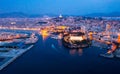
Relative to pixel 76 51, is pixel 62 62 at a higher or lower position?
lower

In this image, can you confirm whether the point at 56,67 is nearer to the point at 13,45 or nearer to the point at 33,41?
the point at 13,45

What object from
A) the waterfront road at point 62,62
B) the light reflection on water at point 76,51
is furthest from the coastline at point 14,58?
the light reflection on water at point 76,51

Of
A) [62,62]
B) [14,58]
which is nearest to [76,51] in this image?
[62,62]

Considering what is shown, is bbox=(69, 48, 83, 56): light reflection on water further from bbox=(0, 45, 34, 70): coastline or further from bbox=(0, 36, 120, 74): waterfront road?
bbox=(0, 45, 34, 70): coastline


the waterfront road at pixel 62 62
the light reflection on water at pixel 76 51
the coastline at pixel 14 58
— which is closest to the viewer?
the waterfront road at pixel 62 62

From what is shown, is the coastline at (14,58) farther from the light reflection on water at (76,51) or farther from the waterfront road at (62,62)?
the light reflection on water at (76,51)

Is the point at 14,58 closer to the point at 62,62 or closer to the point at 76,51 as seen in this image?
the point at 62,62

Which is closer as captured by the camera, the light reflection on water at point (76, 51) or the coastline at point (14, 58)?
the coastline at point (14, 58)

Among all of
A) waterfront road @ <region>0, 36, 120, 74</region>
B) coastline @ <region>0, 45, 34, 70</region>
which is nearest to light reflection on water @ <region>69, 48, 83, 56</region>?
waterfront road @ <region>0, 36, 120, 74</region>

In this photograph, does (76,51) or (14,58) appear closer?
(14,58)

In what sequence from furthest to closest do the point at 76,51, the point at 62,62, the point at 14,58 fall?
the point at 76,51, the point at 14,58, the point at 62,62

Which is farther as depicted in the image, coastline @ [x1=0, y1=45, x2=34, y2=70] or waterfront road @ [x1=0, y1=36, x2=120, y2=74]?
coastline @ [x1=0, y1=45, x2=34, y2=70]
